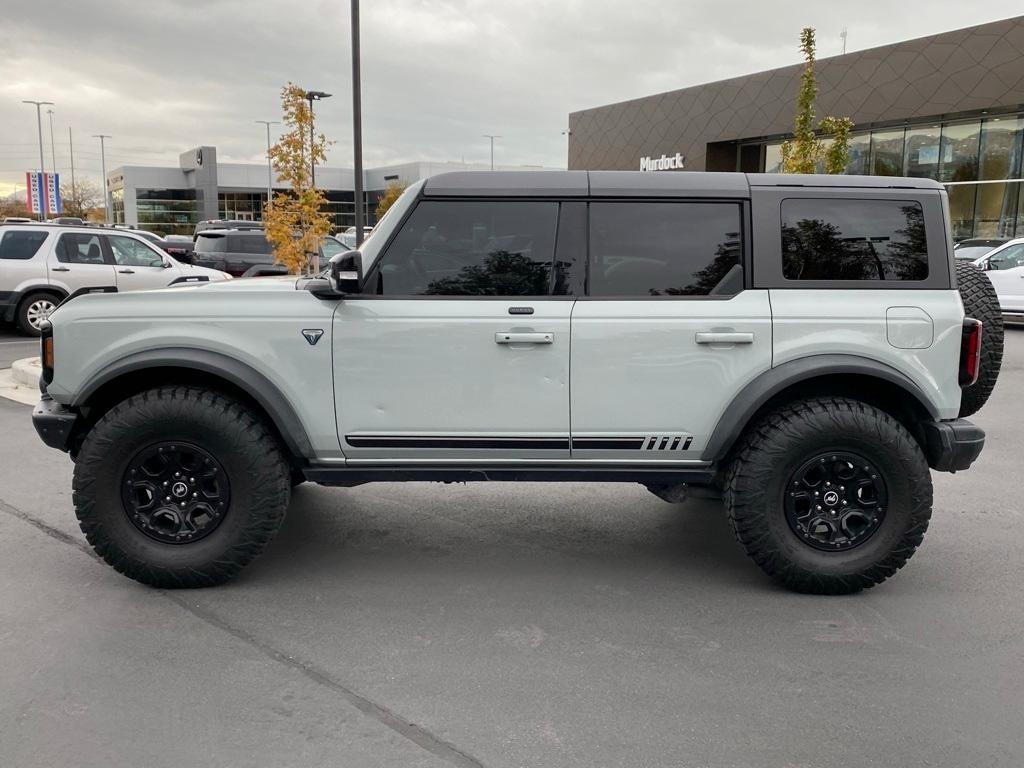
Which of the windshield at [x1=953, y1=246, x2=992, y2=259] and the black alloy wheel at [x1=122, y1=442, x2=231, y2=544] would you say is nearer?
the black alloy wheel at [x1=122, y1=442, x2=231, y2=544]

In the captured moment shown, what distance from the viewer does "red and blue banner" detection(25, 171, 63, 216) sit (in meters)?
63.3

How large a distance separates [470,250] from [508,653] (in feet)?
6.06

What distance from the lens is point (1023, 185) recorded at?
25312 millimetres

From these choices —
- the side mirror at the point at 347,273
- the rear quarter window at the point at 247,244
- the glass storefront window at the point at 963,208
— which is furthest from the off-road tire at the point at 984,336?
the glass storefront window at the point at 963,208

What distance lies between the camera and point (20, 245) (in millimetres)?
13703

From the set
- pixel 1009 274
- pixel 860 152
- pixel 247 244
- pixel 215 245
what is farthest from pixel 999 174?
Answer: pixel 215 245

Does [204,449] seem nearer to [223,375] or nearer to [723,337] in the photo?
[223,375]

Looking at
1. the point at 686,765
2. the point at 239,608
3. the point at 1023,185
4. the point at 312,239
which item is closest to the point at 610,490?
the point at 239,608

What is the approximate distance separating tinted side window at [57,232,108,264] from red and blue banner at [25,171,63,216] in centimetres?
5631

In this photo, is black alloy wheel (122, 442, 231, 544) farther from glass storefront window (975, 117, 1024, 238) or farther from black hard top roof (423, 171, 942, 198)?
glass storefront window (975, 117, 1024, 238)

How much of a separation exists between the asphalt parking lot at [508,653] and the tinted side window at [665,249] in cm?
147

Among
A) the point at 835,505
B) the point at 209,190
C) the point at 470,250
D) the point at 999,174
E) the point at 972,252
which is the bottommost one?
the point at 835,505

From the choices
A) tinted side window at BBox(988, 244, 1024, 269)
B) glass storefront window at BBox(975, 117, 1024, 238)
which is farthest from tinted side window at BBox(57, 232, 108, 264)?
glass storefront window at BBox(975, 117, 1024, 238)

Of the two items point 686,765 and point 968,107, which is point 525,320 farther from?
point 968,107
